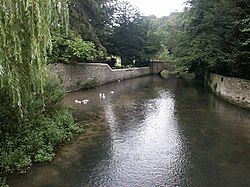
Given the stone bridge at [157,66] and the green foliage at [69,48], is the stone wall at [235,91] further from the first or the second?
the stone bridge at [157,66]

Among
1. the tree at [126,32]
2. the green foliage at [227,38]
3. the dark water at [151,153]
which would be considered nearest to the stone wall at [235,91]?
the green foliage at [227,38]

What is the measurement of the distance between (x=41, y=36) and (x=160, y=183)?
376 centimetres

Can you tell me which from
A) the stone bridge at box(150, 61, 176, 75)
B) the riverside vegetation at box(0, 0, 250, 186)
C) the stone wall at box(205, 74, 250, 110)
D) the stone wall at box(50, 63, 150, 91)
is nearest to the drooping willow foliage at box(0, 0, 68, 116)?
the riverside vegetation at box(0, 0, 250, 186)

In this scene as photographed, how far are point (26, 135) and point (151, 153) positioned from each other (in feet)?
10.7

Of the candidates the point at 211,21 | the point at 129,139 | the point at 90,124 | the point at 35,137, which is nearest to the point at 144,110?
the point at 90,124

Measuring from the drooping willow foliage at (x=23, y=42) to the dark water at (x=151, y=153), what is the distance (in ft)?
6.62

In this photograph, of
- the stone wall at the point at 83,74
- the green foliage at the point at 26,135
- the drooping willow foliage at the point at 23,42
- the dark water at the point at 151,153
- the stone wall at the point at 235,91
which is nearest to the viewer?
the drooping willow foliage at the point at 23,42

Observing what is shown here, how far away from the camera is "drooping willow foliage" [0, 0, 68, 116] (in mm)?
4414

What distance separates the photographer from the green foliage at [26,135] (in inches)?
237

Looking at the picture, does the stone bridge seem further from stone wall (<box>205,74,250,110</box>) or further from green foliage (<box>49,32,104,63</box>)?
green foliage (<box>49,32,104,63</box>)

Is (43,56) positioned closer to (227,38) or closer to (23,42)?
(23,42)

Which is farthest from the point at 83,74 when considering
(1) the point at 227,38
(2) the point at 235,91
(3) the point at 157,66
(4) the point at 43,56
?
(3) the point at 157,66

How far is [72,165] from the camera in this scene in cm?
629

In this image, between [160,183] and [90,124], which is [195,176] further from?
[90,124]
